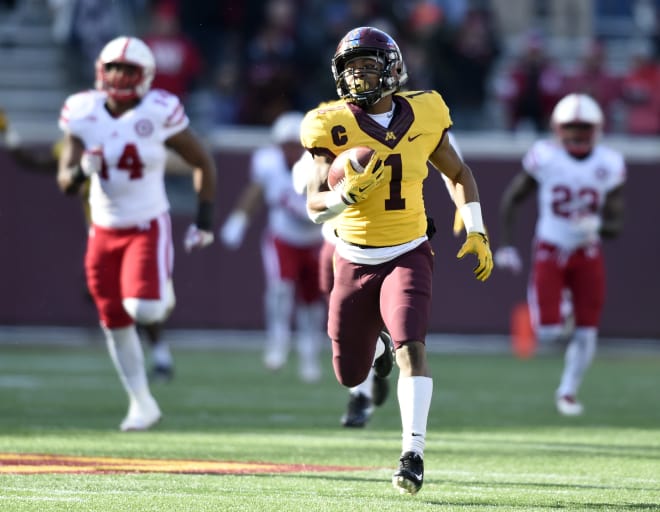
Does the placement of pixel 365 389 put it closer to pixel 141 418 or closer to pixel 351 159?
pixel 141 418

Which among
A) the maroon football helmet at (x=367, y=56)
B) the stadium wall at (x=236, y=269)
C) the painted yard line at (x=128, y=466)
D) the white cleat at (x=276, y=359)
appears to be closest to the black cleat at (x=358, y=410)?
the painted yard line at (x=128, y=466)

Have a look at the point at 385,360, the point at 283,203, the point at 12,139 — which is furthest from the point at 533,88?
the point at 385,360

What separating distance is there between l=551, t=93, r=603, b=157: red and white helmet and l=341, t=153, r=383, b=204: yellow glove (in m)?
4.40

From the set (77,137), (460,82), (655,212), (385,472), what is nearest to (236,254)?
(460,82)

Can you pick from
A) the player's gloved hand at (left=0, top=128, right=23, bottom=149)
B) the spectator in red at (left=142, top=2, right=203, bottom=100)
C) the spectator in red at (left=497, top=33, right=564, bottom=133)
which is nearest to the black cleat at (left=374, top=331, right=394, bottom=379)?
the player's gloved hand at (left=0, top=128, right=23, bottom=149)

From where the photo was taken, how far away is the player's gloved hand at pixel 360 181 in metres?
5.50

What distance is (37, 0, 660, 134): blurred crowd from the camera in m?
14.9

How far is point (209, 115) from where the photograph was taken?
15.6 meters

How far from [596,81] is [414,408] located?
33.0 feet

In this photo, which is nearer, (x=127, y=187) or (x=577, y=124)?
(x=127, y=187)

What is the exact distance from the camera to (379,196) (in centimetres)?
595

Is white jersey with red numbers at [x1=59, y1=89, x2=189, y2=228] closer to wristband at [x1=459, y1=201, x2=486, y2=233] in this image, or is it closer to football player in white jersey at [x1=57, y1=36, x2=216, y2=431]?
football player in white jersey at [x1=57, y1=36, x2=216, y2=431]

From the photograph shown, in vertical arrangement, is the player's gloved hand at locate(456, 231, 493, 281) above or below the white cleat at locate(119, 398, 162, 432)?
above

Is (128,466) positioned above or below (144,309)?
below
